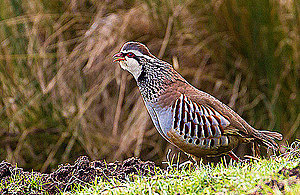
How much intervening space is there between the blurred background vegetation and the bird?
1.59m

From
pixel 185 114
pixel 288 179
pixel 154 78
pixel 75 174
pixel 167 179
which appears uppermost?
pixel 154 78

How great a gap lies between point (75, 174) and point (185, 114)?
3.40 feet

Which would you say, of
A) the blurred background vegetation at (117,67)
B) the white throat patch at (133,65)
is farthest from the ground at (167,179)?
the blurred background vegetation at (117,67)

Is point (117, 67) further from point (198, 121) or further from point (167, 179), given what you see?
point (167, 179)

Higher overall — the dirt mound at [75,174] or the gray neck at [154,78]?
the gray neck at [154,78]

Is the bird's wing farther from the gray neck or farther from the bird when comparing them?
the gray neck

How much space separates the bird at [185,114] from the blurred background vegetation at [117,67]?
1587 mm

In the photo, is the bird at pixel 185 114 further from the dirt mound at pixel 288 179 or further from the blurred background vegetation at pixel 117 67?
the blurred background vegetation at pixel 117 67

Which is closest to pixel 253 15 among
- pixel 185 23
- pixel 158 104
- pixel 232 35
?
pixel 232 35

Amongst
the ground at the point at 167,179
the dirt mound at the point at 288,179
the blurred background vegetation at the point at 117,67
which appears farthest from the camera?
the blurred background vegetation at the point at 117,67

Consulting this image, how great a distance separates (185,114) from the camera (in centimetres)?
363

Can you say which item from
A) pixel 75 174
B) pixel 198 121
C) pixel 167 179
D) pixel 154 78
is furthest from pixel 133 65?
pixel 167 179

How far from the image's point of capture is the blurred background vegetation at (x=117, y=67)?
17.6ft

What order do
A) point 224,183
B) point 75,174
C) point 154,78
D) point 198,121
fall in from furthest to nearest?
1. point 154,78
2. point 75,174
3. point 198,121
4. point 224,183
